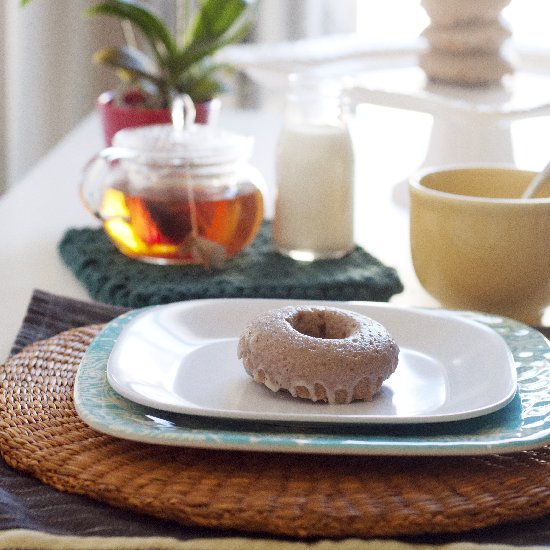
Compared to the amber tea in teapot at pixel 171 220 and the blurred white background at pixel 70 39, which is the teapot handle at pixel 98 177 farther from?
the blurred white background at pixel 70 39

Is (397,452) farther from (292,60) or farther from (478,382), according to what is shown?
(292,60)

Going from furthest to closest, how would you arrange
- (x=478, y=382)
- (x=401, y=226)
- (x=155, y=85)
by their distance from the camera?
(x=155, y=85) → (x=401, y=226) → (x=478, y=382)

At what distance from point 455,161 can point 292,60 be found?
0.38 m

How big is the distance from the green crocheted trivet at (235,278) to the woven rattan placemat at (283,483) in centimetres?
27

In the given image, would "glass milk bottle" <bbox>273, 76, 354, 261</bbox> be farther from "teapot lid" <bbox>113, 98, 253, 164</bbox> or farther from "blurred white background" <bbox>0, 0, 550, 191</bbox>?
"blurred white background" <bbox>0, 0, 550, 191</bbox>

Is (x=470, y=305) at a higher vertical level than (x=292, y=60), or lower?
lower

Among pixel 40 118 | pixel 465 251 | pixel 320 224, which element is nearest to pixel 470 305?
pixel 465 251

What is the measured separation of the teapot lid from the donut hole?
0.32 metres

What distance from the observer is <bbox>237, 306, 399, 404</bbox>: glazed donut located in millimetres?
477

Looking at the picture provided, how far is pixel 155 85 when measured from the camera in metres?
1.22

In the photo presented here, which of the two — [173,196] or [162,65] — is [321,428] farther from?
[162,65]

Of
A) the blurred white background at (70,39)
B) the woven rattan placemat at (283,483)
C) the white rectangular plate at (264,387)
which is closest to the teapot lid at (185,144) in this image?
the white rectangular plate at (264,387)

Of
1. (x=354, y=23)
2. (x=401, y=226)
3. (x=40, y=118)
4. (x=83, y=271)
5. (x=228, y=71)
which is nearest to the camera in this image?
(x=83, y=271)

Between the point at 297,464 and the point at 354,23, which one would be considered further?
the point at 354,23
